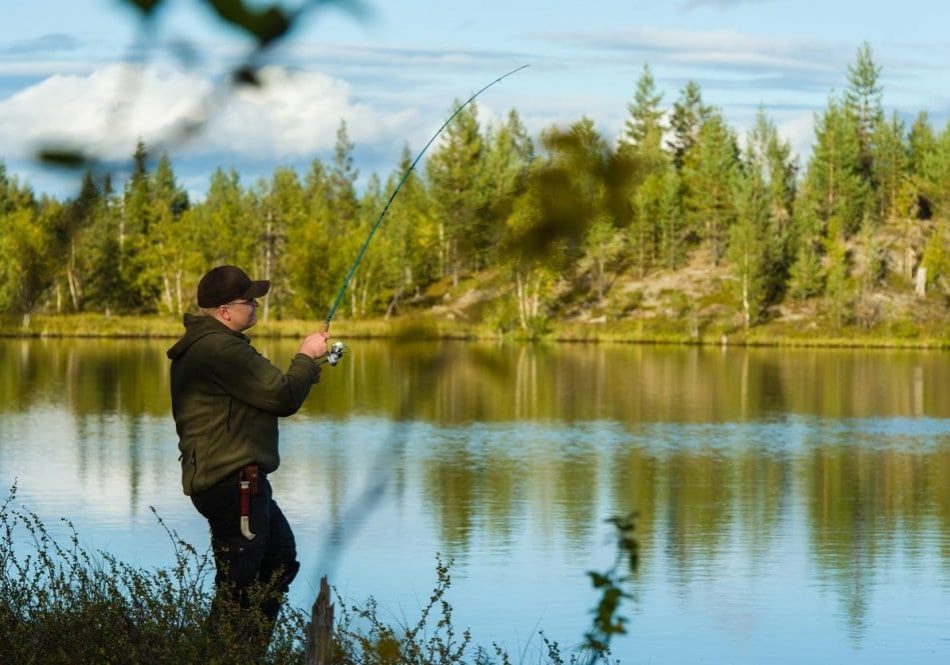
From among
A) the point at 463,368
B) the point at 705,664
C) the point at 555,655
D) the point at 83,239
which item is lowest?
the point at 705,664

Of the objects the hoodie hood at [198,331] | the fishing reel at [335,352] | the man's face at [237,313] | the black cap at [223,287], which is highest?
the black cap at [223,287]

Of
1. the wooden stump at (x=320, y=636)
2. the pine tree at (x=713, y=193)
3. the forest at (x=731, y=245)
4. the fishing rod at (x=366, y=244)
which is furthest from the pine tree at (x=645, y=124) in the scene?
the pine tree at (x=713, y=193)

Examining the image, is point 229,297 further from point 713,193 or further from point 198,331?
point 713,193

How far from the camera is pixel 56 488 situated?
22.3 m

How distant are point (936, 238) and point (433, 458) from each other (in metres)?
73.0

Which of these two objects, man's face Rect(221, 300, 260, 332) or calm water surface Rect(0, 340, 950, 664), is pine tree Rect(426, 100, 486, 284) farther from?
man's face Rect(221, 300, 260, 332)

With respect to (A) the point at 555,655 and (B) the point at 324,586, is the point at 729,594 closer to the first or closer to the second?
(A) the point at 555,655

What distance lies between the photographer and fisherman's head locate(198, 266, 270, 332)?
7.04 m

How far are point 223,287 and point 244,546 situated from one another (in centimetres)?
123

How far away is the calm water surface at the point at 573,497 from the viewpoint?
13914 millimetres

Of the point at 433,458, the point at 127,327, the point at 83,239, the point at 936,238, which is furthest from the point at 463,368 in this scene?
the point at 936,238

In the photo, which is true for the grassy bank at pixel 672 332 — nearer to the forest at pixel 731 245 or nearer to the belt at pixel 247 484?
the forest at pixel 731 245

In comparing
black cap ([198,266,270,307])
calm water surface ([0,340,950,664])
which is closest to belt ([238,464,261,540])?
calm water surface ([0,340,950,664])

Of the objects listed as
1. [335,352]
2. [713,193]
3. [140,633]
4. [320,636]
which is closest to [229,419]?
[335,352]
